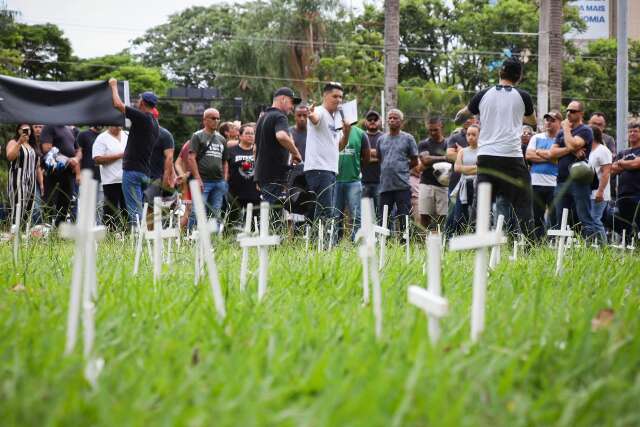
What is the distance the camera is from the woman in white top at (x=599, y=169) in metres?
10.5

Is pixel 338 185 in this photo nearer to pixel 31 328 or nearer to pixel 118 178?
pixel 118 178

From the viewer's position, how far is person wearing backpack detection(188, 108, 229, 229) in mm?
10930

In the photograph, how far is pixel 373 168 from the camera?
38.5 feet

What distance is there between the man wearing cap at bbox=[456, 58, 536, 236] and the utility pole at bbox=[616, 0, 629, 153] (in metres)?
6.78

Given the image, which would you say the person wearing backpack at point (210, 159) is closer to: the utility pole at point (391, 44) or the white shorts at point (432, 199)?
the white shorts at point (432, 199)

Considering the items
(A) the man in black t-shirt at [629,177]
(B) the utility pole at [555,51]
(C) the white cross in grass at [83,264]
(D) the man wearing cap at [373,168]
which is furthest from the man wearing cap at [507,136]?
(B) the utility pole at [555,51]

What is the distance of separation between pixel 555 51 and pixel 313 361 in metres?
16.7

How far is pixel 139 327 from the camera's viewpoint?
11.3 ft

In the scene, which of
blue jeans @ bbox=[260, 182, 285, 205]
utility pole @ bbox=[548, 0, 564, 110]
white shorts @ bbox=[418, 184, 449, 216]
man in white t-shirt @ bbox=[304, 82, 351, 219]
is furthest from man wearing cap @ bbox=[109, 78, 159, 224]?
utility pole @ bbox=[548, 0, 564, 110]

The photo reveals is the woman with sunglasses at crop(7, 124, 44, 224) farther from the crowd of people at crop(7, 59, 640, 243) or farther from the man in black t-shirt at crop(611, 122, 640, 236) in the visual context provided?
the man in black t-shirt at crop(611, 122, 640, 236)

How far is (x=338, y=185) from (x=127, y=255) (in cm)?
423

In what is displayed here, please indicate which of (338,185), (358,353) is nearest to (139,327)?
(358,353)

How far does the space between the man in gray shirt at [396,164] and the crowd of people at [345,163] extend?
14 millimetres

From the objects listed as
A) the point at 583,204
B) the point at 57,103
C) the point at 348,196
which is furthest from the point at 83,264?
the point at 57,103
